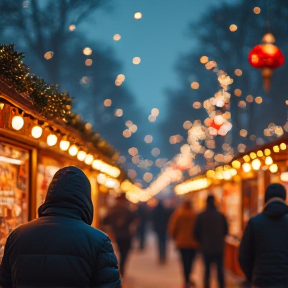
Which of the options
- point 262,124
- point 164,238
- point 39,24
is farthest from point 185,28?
point 39,24

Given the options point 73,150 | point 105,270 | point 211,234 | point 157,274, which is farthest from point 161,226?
point 105,270

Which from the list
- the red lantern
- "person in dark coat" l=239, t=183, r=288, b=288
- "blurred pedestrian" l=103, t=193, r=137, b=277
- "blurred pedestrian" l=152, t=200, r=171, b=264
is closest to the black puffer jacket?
"person in dark coat" l=239, t=183, r=288, b=288

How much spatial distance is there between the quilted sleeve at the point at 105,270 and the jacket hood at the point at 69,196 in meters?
0.26

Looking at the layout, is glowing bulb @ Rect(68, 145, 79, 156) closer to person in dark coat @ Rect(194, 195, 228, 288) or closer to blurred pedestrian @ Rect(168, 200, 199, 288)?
person in dark coat @ Rect(194, 195, 228, 288)

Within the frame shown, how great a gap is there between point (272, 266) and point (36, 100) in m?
2.94

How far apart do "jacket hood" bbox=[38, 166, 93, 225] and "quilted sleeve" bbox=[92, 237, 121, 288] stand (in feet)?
0.86

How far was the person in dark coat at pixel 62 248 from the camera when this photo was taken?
4.93m

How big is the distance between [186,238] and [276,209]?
843 cm

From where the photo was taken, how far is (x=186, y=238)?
1605 centimetres

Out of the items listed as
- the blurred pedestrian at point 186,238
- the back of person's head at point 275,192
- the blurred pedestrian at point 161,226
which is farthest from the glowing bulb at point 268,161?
the blurred pedestrian at point 161,226

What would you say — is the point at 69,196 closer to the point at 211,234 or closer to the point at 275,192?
the point at 275,192

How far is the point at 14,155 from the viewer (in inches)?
342

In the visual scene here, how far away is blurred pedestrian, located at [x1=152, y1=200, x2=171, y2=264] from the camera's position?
2344cm

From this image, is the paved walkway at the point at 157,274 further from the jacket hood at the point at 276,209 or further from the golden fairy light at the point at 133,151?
the golden fairy light at the point at 133,151
